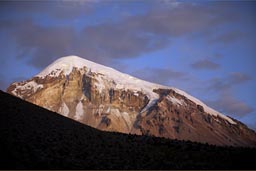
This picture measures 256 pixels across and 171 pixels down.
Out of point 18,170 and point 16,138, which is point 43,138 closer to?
point 16,138

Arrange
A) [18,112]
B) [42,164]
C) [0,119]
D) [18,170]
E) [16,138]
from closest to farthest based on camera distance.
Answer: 1. [18,170]
2. [42,164]
3. [16,138]
4. [0,119]
5. [18,112]

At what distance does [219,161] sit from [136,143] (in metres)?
9.66

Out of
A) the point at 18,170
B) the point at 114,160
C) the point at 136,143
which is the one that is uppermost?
the point at 136,143

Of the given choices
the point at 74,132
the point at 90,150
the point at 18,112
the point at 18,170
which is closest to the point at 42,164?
the point at 18,170

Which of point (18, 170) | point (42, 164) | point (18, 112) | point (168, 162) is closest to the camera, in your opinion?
point (18, 170)

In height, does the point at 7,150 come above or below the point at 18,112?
below

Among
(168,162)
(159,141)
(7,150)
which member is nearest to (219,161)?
(168,162)

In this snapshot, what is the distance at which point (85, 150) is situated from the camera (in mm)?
37000

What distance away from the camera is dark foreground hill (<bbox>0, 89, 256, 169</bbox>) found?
33.1 meters

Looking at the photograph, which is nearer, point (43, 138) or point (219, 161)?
point (219, 161)

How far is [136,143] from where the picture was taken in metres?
41.4

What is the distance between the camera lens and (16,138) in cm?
3700

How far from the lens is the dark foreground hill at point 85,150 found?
33094mm

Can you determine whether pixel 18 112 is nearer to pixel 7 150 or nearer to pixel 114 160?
pixel 7 150
